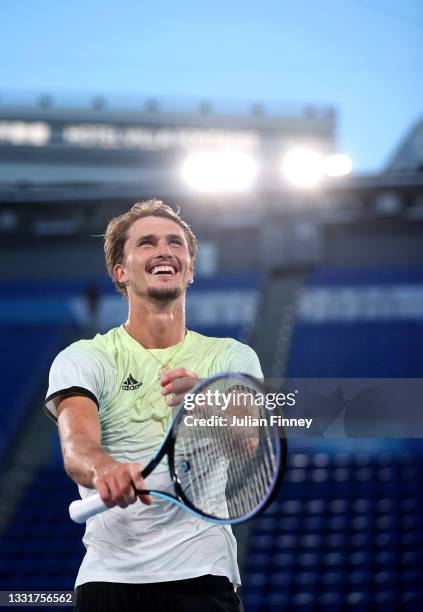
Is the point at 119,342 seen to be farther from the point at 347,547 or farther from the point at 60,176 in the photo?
the point at 60,176

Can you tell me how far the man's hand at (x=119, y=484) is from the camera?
139 cm

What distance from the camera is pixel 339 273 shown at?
30.9 ft

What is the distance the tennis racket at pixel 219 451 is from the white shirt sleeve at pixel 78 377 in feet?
0.69

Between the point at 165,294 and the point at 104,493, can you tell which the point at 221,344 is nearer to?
the point at 165,294

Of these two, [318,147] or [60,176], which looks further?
[318,147]

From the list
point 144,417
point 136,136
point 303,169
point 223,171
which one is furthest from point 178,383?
point 136,136

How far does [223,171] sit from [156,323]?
8.35 m

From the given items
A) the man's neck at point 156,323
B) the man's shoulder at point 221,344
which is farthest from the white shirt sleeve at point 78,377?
the man's shoulder at point 221,344

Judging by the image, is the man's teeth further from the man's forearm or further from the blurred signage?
the blurred signage

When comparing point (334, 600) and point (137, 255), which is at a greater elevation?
point (137, 255)

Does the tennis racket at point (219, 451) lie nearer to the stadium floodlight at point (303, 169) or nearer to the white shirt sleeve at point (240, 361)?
the white shirt sleeve at point (240, 361)

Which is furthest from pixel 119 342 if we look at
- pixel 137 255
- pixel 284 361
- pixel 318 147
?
pixel 318 147

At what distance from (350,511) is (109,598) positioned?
200 inches

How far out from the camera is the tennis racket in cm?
163
